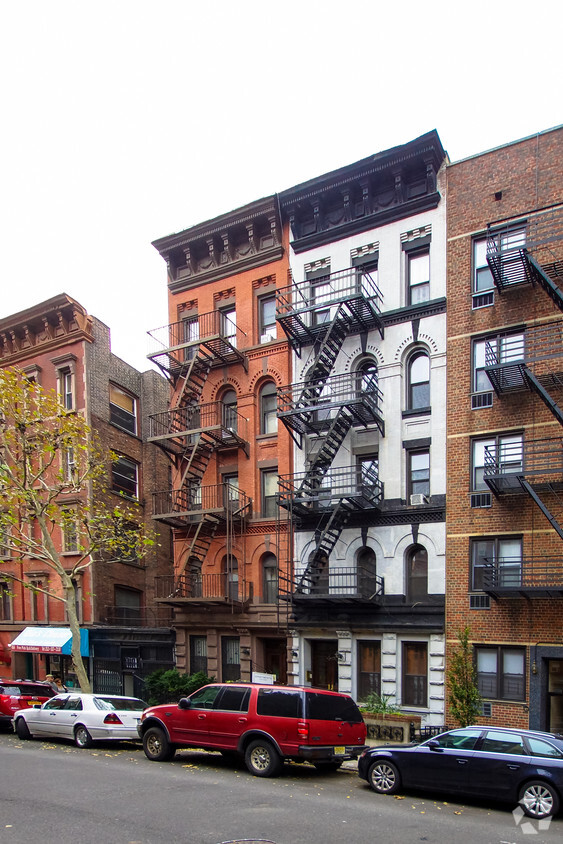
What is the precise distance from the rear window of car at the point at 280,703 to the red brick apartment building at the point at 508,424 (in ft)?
22.8

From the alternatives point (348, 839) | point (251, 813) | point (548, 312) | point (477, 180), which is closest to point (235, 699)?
point (251, 813)

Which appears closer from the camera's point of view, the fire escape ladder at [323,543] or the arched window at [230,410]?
the fire escape ladder at [323,543]

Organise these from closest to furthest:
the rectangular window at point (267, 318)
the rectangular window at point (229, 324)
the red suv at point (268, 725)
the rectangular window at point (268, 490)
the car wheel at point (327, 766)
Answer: the red suv at point (268, 725) < the car wheel at point (327, 766) < the rectangular window at point (268, 490) < the rectangular window at point (267, 318) < the rectangular window at point (229, 324)

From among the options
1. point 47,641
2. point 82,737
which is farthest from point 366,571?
point 47,641

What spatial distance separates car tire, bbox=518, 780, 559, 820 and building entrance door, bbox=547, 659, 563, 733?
7.54 metres

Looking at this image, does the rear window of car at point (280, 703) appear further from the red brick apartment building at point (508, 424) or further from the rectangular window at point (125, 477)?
the rectangular window at point (125, 477)

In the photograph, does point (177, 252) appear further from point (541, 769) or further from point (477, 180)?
point (541, 769)

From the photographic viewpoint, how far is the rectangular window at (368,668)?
69.7ft

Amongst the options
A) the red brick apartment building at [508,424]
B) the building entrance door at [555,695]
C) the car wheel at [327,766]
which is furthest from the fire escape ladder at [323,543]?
the car wheel at [327,766]

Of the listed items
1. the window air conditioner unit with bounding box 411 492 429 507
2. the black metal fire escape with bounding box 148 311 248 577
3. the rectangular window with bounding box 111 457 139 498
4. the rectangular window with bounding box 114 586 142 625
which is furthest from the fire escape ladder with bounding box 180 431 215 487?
the window air conditioner unit with bounding box 411 492 429 507

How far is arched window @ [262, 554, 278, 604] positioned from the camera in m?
24.1

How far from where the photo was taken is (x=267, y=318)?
25922 millimetres

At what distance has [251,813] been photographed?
10.5 meters

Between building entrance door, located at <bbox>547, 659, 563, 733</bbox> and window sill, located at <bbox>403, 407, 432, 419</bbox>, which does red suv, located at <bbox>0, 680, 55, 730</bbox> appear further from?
building entrance door, located at <bbox>547, 659, 563, 733</bbox>
